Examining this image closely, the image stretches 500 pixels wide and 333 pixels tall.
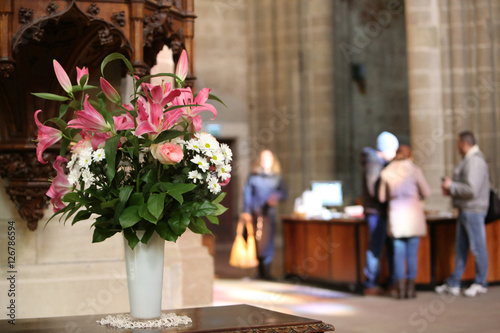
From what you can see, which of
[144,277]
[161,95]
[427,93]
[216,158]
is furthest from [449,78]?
[144,277]

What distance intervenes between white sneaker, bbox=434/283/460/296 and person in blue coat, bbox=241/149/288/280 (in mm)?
2423

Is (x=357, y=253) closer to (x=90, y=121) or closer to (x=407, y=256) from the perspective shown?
(x=407, y=256)

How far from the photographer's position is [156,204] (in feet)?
9.55

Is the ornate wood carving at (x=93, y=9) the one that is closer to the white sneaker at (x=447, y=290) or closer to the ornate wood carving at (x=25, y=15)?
the ornate wood carving at (x=25, y=15)

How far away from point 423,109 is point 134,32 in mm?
8013

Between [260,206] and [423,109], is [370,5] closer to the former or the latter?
[423,109]

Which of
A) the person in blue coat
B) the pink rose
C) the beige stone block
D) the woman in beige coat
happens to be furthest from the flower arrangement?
the beige stone block

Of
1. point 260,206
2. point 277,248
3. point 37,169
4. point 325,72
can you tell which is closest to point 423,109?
point 260,206

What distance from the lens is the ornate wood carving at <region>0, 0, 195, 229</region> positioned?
3.98 meters

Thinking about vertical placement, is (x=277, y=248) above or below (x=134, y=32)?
below

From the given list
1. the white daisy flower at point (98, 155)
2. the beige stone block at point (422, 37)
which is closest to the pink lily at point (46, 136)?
the white daisy flower at point (98, 155)

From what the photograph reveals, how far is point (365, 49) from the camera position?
53.6 ft

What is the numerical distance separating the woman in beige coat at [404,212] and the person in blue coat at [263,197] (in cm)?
213

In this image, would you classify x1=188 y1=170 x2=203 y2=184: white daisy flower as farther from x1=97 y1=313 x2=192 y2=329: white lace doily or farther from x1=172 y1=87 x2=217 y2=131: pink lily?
x1=97 y1=313 x2=192 y2=329: white lace doily
